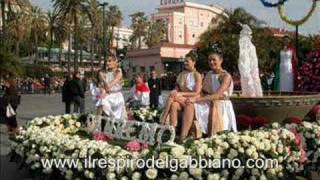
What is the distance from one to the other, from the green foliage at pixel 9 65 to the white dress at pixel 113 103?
13.7 meters

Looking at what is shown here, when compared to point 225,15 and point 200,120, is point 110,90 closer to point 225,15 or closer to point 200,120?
point 200,120

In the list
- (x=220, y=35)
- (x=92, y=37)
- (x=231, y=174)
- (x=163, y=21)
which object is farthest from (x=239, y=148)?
(x=163, y=21)

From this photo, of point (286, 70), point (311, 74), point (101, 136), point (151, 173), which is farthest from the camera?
point (286, 70)

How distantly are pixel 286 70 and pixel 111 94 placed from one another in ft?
21.4

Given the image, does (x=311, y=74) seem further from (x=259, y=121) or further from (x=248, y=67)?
(x=259, y=121)

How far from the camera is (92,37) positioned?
92250 millimetres

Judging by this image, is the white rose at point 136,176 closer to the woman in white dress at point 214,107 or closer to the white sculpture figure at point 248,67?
the woman in white dress at point 214,107

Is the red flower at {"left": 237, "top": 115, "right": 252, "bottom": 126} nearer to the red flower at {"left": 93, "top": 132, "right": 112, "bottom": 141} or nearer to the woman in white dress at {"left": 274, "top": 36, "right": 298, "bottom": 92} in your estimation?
the red flower at {"left": 93, "top": 132, "right": 112, "bottom": 141}

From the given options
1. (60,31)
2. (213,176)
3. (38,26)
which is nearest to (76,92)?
(213,176)

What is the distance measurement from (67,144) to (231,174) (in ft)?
7.35

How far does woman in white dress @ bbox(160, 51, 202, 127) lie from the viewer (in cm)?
997

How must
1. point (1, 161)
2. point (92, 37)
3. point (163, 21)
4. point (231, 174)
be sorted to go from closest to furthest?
point (231, 174), point (1, 161), point (92, 37), point (163, 21)

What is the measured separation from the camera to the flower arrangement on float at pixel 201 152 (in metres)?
7.27

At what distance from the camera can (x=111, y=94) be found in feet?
38.1
